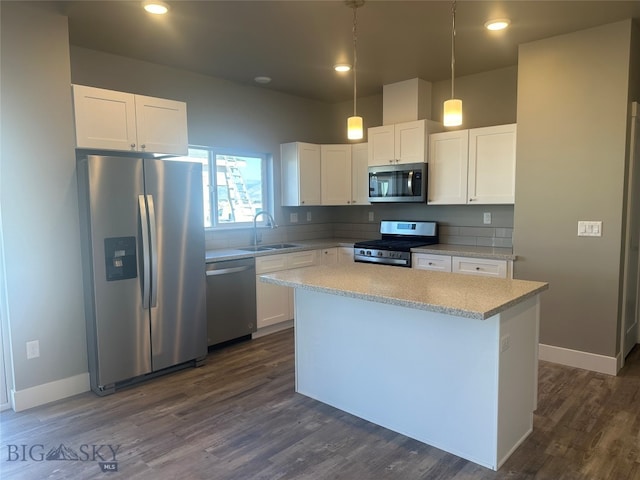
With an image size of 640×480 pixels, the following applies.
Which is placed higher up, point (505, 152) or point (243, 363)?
point (505, 152)

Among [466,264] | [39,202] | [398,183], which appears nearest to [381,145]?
[398,183]

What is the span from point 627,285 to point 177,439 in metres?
3.61

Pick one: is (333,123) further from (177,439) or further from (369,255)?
(177,439)

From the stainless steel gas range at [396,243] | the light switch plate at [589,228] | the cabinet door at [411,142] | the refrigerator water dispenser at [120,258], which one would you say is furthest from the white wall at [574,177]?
the refrigerator water dispenser at [120,258]

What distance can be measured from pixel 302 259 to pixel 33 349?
261cm

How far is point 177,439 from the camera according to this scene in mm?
2582

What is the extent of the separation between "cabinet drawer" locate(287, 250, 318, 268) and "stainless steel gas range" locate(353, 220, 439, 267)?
48 centimetres

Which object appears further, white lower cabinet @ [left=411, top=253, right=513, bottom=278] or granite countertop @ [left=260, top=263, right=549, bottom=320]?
white lower cabinet @ [left=411, top=253, right=513, bottom=278]

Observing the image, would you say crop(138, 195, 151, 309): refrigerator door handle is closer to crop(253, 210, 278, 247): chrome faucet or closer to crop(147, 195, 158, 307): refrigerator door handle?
crop(147, 195, 158, 307): refrigerator door handle

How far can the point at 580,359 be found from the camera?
360 centimetres

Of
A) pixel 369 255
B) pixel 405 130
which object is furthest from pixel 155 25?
pixel 369 255

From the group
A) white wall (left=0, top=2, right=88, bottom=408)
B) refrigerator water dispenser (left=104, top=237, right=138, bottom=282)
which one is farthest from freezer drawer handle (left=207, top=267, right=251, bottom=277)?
white wall (left=0, top=2, right=88, bottom=408)

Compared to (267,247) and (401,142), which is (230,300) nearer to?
(267,247)

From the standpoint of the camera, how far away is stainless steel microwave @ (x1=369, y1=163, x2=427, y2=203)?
4.57 meters
